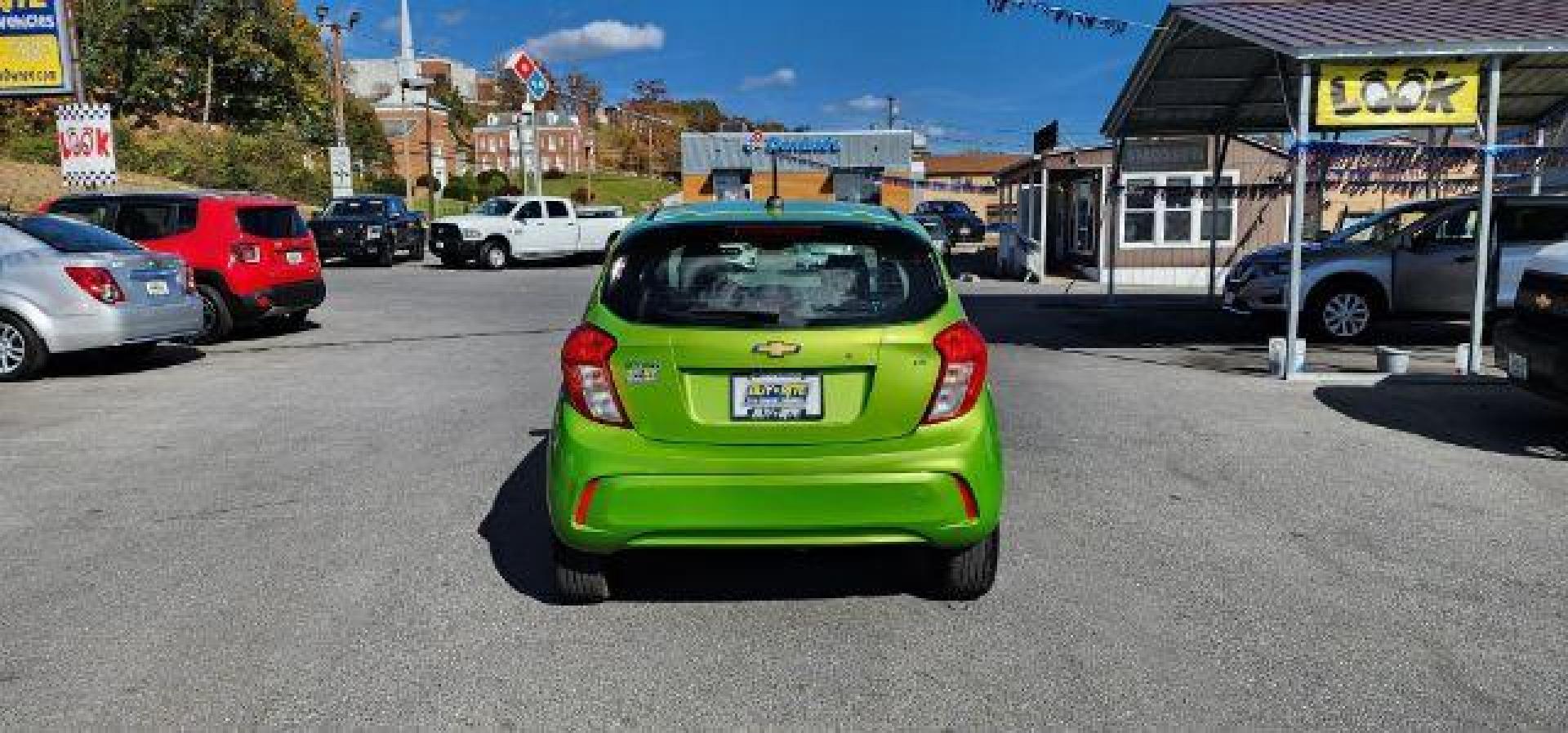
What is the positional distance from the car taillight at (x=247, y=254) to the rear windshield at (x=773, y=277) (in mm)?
10366

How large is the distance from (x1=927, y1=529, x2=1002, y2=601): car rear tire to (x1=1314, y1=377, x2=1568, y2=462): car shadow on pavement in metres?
4.80

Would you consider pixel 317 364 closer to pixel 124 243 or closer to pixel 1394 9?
pixel 124 243

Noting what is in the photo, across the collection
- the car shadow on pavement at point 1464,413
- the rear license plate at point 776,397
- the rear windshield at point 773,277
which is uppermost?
the rear windshield at point 773,277

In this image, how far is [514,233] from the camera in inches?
1165

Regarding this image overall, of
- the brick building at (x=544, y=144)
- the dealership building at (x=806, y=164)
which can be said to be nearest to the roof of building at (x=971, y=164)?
the dealership building at (x=806, y=164)

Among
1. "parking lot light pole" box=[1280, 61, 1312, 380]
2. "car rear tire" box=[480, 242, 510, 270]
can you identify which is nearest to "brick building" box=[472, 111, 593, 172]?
"car rear tire" box=[480, 242, 510, 270]

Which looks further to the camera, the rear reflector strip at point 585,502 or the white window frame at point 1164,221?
the white window frame at point 1164,221

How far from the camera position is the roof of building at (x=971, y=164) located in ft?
276

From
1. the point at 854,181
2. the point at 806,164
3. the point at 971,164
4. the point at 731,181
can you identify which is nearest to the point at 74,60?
the point at 731,181

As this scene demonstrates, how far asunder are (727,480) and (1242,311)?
12187 mm

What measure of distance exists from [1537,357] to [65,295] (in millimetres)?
11543

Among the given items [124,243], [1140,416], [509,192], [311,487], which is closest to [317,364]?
[124,243]

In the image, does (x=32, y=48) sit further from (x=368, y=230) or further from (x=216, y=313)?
(x=216, y=313)

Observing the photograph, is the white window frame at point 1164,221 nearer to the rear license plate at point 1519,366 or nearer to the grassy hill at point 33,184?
the rear license plate at point 1519,366
